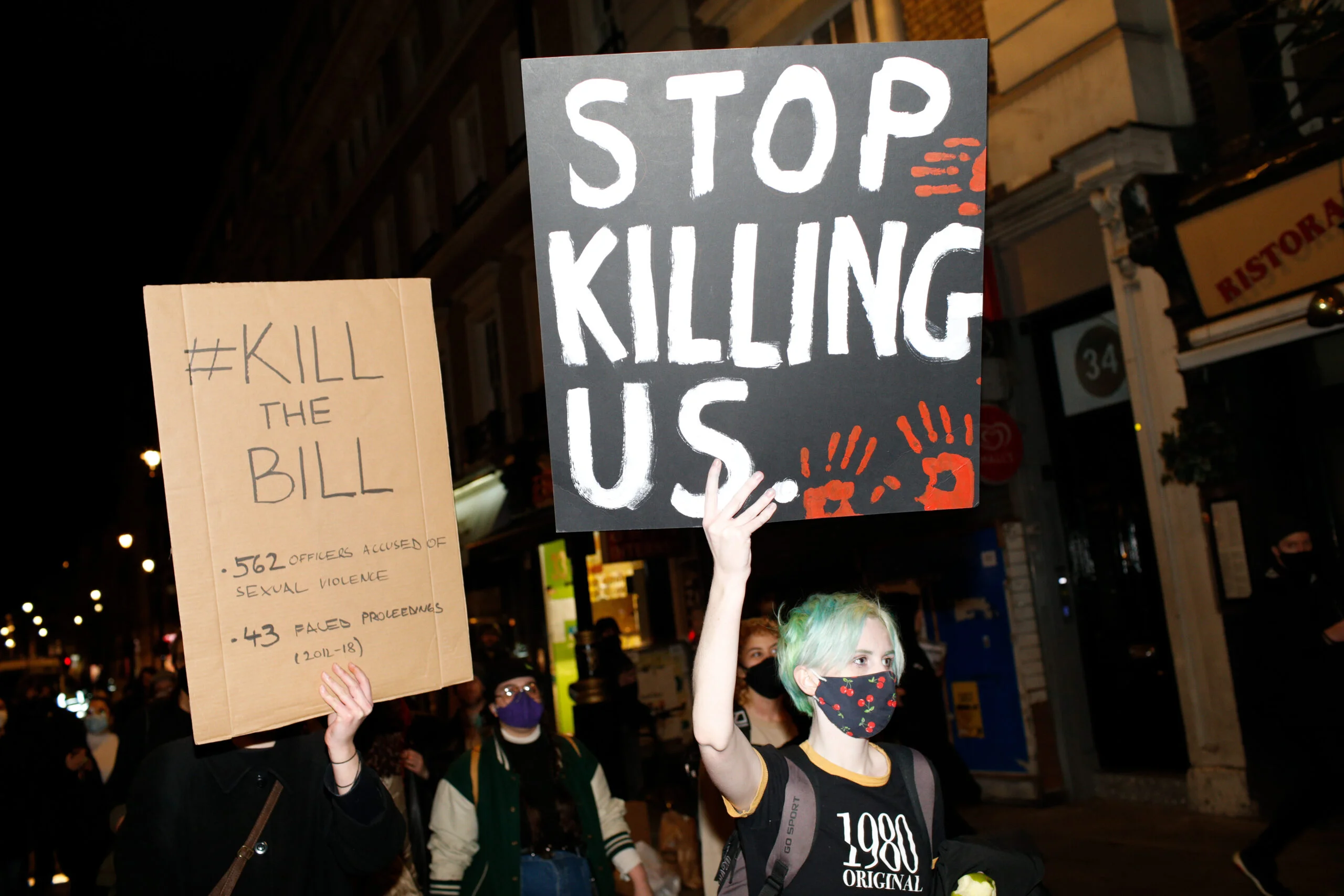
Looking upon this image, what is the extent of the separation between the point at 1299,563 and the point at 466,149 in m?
17.8

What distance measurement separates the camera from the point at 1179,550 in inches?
341

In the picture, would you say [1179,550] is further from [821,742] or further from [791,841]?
[791,841]

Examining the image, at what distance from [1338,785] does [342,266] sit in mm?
26654

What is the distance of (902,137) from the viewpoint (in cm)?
284

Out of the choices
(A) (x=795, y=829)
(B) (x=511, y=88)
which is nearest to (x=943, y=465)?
(A) (x=795, y=829)

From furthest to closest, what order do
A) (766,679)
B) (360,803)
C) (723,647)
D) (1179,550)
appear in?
1. (1179,550)
2. (766,679)
3. (360,803)
4. (723,647)

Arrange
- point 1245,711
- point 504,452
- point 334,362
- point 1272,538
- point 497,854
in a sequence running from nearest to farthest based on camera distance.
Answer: point 334,362 < point 497,854 < point 1272,538 < point 1245,711 < point 504,452

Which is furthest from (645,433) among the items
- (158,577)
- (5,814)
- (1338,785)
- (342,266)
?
(158,577)

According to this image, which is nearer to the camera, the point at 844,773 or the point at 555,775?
the point at 844,773

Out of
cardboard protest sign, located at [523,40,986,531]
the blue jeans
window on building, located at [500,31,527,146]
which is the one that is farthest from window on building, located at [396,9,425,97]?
cardboard protest sign, located at [523,40,986,531]

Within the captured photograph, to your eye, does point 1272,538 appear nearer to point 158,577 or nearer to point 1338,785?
point 1338,785

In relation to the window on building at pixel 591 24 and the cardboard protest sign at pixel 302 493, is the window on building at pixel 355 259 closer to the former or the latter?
the window on building at pixel 591 24

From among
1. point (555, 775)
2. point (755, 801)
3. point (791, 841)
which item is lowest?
point (555, 775)

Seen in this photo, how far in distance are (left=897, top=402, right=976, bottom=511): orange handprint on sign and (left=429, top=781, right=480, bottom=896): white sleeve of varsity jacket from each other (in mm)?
2739
